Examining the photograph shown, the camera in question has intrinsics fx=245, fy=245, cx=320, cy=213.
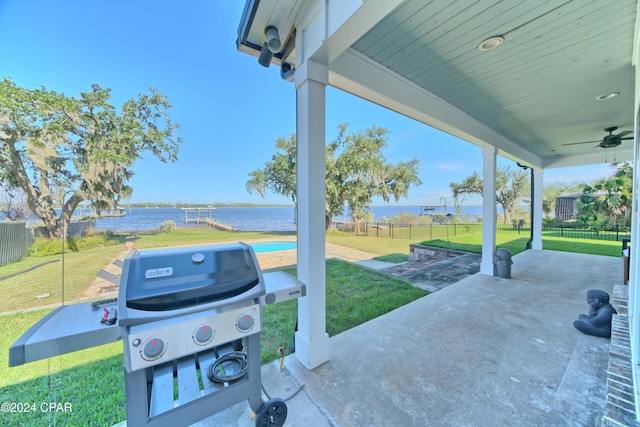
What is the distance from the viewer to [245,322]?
1211 mm

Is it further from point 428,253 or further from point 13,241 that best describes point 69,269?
point 428,253

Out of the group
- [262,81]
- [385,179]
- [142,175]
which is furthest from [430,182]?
[142,175]

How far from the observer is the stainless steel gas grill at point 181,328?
0.96 m

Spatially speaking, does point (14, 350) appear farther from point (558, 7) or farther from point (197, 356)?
point (558, 7)

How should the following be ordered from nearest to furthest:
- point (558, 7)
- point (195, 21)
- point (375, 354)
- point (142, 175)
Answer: point (558, 7)
point (375, 354)
point (142, 175)
point (195, 21)

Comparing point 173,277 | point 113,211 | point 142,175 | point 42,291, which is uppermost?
point 142,175

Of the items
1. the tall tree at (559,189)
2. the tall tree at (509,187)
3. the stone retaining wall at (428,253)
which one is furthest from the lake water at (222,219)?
the tall tree at (559,189)

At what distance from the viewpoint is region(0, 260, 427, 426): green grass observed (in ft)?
5.09

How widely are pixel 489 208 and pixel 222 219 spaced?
4446 mm

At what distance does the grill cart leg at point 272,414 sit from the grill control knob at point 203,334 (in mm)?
581

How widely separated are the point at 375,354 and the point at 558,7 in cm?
286

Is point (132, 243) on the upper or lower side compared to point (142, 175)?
lower

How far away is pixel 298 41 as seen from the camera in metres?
1.88

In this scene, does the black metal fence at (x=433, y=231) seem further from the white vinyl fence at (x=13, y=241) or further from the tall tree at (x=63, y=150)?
the white vinyl fence at (x=13, y=241)
